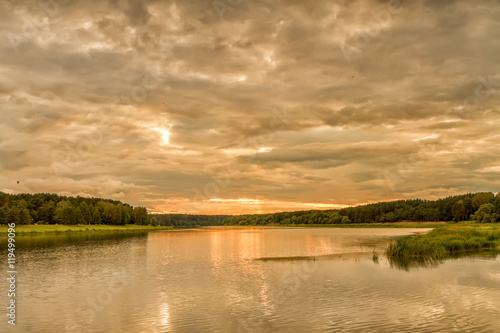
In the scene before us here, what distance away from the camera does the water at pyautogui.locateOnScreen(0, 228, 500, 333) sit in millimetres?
22875

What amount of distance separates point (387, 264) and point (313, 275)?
41.1 ft

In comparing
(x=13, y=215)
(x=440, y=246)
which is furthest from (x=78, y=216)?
(x=440, y=246)

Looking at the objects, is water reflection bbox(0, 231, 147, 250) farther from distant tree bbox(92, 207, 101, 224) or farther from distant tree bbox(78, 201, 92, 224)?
distant tree bbox(92, 207, 101, 224)

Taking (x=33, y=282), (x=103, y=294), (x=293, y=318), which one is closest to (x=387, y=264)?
(x=293, y=318)

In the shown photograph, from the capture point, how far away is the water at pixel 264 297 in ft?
75.0

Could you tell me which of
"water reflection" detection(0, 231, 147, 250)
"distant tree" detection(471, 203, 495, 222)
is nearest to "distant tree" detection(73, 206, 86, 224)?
"water reflection" detection(0, 231, 147, 250)

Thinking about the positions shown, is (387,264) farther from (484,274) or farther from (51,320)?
(51,320)

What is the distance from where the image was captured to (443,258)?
5084cm

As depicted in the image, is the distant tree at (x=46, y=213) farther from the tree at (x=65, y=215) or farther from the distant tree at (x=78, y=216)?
the distant tree at (x=78, y=216)

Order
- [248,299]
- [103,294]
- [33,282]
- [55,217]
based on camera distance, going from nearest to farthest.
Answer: [248,299] → [103,294] → [33,282] → [55,217]

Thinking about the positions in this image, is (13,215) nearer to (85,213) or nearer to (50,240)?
(50,240)

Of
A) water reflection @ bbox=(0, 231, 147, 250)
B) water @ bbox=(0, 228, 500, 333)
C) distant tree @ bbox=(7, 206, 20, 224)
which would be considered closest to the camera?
water @ bbox=(0, 228, 500, 333)

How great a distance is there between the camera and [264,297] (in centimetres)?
2994

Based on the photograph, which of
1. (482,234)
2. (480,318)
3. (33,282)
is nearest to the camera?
(480,318)
